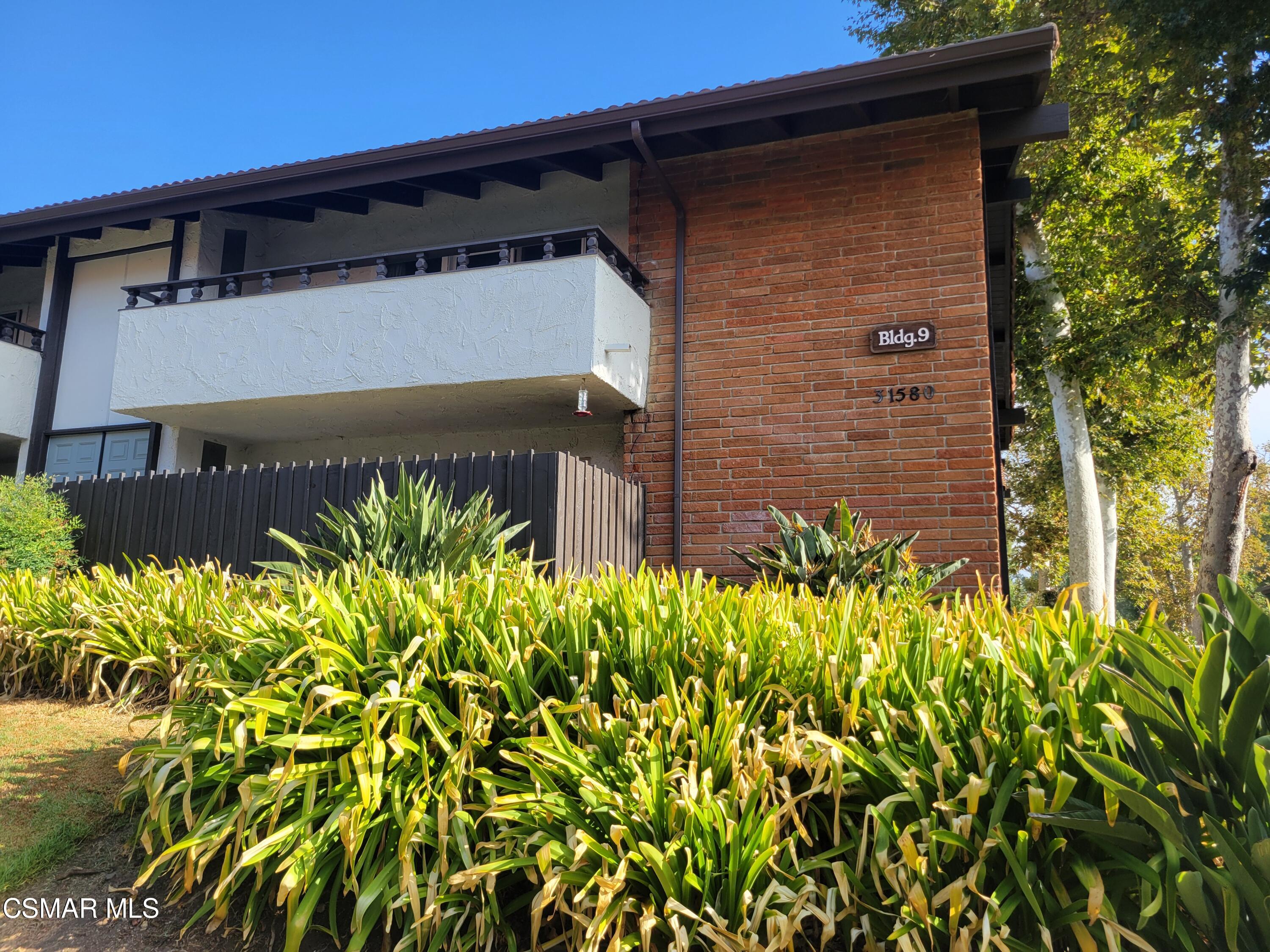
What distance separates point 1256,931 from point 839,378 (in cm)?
690

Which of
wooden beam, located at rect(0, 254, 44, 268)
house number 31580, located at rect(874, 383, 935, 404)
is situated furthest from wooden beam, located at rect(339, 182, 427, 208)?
house number 31580, located at rect(874, 383, 935, 404)

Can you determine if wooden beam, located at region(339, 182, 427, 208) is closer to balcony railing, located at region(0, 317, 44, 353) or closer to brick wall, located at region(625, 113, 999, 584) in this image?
brick wall, located at region(625, 113, 999, 584)

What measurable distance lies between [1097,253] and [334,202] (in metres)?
13.0

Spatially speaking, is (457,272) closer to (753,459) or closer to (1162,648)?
(753,459)

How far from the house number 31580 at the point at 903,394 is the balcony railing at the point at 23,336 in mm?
11646

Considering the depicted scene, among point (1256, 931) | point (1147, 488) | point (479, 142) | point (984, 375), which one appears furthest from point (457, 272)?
point (1147, 488)

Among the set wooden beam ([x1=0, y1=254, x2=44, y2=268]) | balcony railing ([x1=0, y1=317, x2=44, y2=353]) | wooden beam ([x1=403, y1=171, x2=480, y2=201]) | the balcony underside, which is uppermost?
wooden beam ([x1=403, y1=171, x2=480, y2=201])

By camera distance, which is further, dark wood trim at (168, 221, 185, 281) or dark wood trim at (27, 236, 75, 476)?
dark wood trim at (27, 236, 75, 476)

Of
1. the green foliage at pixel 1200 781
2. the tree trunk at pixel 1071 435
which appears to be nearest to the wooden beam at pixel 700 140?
the green foliage at pixel 1200 781

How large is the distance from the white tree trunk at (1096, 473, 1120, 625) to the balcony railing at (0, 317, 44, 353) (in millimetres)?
16032

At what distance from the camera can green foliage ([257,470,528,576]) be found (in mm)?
5285

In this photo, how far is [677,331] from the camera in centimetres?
929

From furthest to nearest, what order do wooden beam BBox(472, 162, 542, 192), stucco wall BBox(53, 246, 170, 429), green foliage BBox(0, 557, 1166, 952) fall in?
stucco wall BBox(53, 246, 170, 429) → wooden beam BBox(472, 162, 542, 192) → green foliage BBox(0, 557, 1166, 952)

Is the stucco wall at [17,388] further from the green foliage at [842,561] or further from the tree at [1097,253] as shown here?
the tree at [1097,253]
